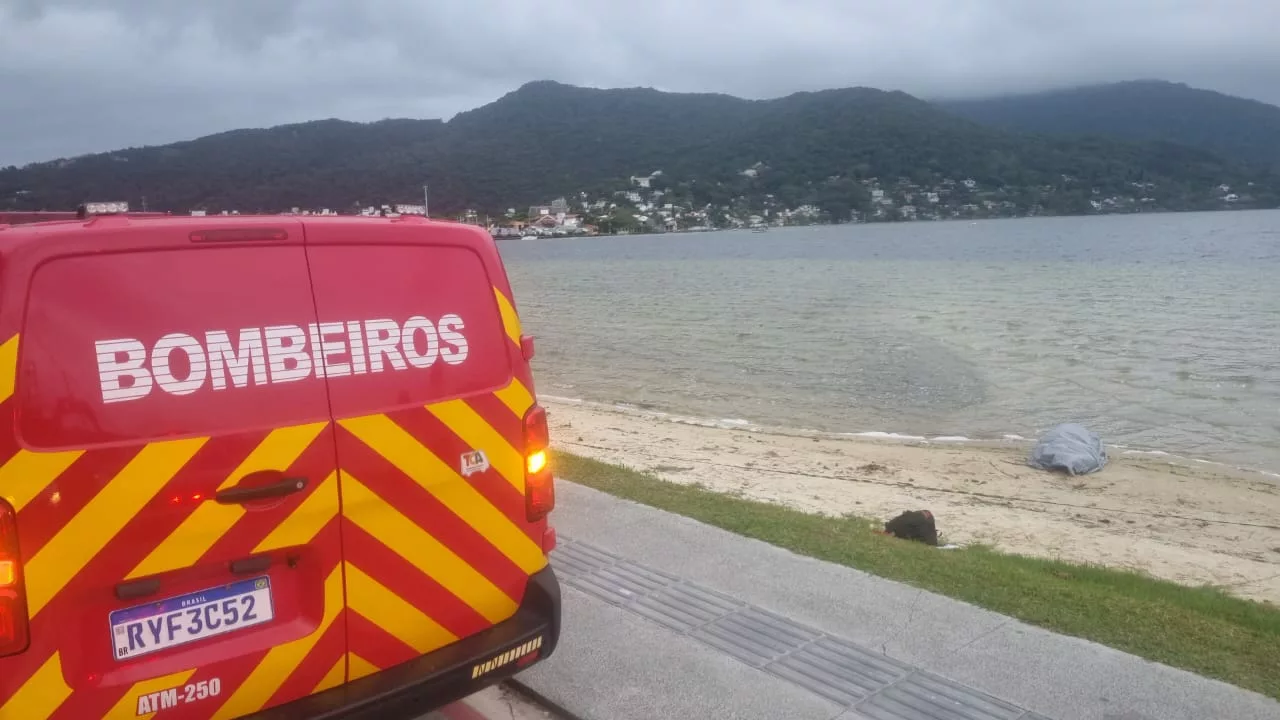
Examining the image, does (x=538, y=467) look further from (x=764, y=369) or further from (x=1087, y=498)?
(x=764, y=369)

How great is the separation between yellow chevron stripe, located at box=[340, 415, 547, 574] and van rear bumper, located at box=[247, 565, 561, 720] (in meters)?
0.15

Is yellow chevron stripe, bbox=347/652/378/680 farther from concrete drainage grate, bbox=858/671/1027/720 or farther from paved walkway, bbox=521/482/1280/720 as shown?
concrete drainage grate, bbox=858/671/1027/720

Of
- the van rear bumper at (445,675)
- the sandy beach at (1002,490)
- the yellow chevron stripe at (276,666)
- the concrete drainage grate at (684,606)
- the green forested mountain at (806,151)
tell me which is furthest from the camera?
the green forested mountain at (806,151)

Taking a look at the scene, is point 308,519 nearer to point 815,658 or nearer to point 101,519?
point 101,519

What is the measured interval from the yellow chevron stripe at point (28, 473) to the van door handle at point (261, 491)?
0.42 meters

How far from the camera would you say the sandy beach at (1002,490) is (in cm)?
930

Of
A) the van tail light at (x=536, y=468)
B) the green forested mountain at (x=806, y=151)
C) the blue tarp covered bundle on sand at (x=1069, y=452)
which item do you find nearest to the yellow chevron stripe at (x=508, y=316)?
the van tail light at (x=536, y=468)

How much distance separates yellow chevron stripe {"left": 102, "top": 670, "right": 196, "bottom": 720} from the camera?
2.81 m

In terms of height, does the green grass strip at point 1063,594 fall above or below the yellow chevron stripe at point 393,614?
below

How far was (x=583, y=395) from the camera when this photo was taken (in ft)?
67.9

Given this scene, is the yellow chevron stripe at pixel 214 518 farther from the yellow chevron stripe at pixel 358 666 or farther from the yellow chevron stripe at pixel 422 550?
the yellow chevron stripe at pixel 358 666

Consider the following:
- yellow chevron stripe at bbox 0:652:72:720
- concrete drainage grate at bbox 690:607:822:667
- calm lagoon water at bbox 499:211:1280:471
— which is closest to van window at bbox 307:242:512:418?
yellow chevron stripe at bbox 0:652:72:720

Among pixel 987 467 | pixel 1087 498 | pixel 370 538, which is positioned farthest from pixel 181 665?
pixel 987 467

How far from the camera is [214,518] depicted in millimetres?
2912
